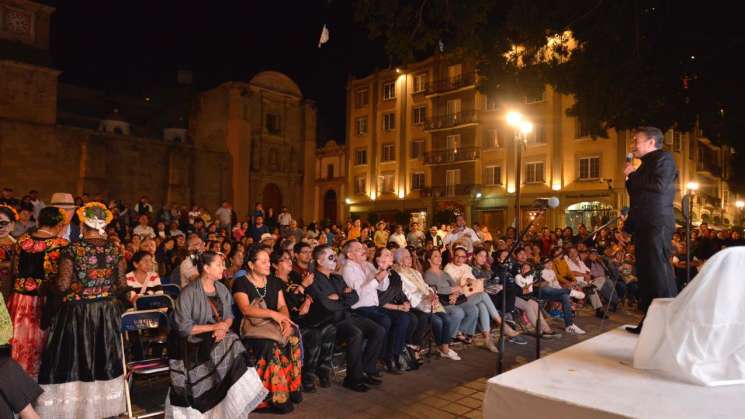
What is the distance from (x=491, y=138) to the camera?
32.3 metres

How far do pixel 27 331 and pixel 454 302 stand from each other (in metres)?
5.14

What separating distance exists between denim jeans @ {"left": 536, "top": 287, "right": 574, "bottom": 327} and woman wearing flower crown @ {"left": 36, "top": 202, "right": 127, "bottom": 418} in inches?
273

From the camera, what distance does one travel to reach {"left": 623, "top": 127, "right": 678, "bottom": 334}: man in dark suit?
429 centimetres

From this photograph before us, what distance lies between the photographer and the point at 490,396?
3014mm

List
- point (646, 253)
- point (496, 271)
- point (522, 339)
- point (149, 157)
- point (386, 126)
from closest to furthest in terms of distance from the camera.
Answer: point (646, 253), point (522, 339), point (496, 271), point (149, 157), point (386, 126)

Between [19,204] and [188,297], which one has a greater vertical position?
[19,204]

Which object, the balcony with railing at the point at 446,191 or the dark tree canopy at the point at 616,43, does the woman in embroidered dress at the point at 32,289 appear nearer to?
the dark tree canopy at the point at 616,43

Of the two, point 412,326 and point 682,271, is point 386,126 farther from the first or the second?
point 412,326

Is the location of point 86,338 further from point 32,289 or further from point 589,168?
point 589,168

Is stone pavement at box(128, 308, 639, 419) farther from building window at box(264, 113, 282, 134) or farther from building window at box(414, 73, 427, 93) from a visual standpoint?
building window at box(414, 73, 427, 93)

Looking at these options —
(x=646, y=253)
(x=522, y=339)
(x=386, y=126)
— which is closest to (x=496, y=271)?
(x=522, y=339)

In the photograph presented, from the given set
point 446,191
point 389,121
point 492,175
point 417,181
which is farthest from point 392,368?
point 389,121

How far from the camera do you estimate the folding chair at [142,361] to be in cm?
440

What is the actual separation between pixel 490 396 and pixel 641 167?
266cm
